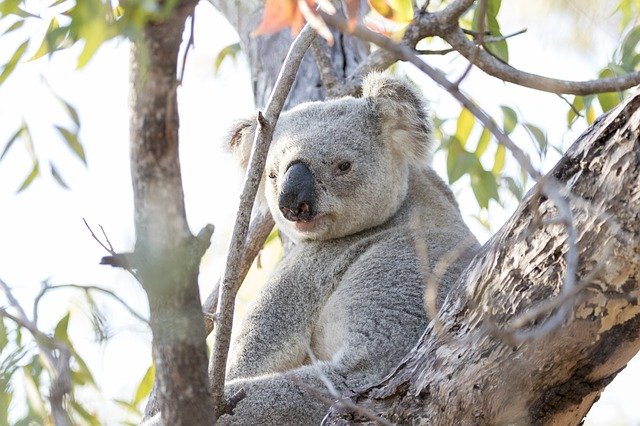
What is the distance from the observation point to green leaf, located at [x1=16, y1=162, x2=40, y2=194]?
2.28m

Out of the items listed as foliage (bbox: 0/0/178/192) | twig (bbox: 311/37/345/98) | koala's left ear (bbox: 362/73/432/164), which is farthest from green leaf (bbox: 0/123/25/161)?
twig (bbox: 311/37/345/98)

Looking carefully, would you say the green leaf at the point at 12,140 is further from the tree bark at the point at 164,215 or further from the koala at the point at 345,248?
the koala at the point at 345,248

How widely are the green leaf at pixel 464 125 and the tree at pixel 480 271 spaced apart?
1.55m

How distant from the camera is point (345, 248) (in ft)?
11.9

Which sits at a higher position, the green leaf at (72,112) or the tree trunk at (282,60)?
the tree trunk at (282,60)

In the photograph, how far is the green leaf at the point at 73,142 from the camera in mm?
1980

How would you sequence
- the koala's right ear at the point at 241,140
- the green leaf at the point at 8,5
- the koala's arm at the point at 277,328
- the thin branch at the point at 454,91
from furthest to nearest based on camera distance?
the koala's right ear at the point at 241,140 → the koala's arm at the point at 277,328 → the green leaf at the point at 8,5 → the thin branch at the point at 454,91

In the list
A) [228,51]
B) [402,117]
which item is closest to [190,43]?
[402,117]

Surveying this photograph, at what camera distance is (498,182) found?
4652mm

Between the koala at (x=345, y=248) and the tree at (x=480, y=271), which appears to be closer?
the tree at (x=480, y=271)

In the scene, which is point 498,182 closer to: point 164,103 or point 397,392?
point 397,392

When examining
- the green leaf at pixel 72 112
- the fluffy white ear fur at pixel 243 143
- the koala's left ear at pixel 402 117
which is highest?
the fluffy white ear fur at pixel 243 143

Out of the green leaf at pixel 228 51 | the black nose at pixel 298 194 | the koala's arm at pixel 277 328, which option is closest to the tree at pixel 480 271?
the black nose at pixel 298 194

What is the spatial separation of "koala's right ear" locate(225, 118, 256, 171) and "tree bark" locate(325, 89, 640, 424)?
6.39ft
